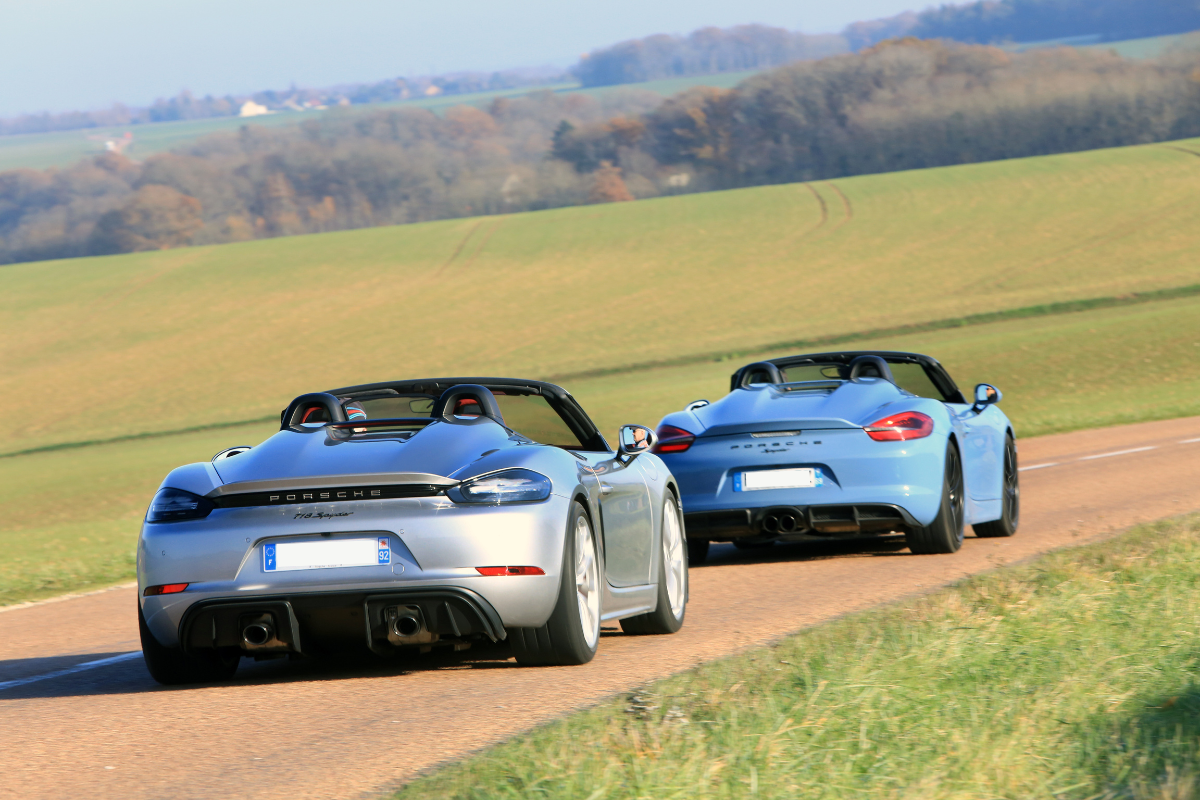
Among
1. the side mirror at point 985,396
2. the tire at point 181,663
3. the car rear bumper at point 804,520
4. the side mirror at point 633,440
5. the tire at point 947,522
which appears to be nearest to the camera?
the tire at point 181,663

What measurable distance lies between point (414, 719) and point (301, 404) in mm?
1830

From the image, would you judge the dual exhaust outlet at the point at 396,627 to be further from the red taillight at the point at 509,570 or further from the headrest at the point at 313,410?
the headrest at the point at 313,410

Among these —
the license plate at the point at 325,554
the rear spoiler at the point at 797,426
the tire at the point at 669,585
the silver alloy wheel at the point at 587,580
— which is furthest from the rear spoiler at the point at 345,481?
the rear spoiler at the point at 797,426

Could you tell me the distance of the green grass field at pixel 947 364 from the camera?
75.5 ft

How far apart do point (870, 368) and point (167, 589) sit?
6.00 m

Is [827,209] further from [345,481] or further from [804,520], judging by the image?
[345,481]

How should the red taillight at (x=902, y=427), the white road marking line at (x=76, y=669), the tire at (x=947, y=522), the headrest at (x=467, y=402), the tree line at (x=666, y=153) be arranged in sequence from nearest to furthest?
1. the headrest at (x=467, y=402)
2. the white road marking line at (x=76, y=669)
3. the red taillight at (x=902, y=427)
4. the tire at (x=947, y=522)
5. the tree line at (x=666, y=153)

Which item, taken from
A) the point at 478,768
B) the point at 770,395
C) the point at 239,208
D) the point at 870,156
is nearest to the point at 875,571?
the point at 770,395

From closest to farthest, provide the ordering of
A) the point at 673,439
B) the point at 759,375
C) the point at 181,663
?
the point at 181,663
the point at 673,439
the point at 759,375

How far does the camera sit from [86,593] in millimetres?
11383

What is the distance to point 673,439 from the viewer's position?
10133mm

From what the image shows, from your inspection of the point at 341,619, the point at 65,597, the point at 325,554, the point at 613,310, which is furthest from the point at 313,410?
the point at 613,310

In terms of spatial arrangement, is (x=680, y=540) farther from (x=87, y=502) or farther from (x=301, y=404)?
(x=87, y=502)

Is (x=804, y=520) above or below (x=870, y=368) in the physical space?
below
